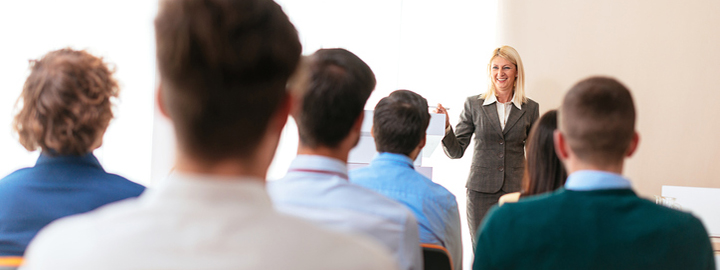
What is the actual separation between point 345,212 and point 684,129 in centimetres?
379

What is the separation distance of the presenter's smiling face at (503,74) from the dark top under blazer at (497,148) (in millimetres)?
127

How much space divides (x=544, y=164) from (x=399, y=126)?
51 cm

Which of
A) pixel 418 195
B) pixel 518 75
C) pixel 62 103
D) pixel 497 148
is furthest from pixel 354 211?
pixel 518 75

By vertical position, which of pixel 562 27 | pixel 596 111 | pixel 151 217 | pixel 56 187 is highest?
pixel 562 27

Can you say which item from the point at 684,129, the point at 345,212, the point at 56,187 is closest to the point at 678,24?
the point at 684,129

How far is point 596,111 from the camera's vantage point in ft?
4.36

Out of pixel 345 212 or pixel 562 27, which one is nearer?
pixel 345 212

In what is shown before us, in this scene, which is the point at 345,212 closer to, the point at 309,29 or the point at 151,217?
the point at 151,217

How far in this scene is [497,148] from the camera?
361 centimetres

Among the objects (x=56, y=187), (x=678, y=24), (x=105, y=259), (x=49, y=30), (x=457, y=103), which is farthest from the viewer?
(x=457, y=103)

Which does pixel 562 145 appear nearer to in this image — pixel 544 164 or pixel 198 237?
pixel 544 164

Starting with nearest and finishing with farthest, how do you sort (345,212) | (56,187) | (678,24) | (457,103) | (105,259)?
(105,259)
(345,212)
(56,187)
(678,24)
(457,103)

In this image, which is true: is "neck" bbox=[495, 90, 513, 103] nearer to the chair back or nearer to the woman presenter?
the woman presenter

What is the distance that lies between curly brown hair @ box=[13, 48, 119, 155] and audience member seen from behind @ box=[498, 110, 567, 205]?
1.30m
